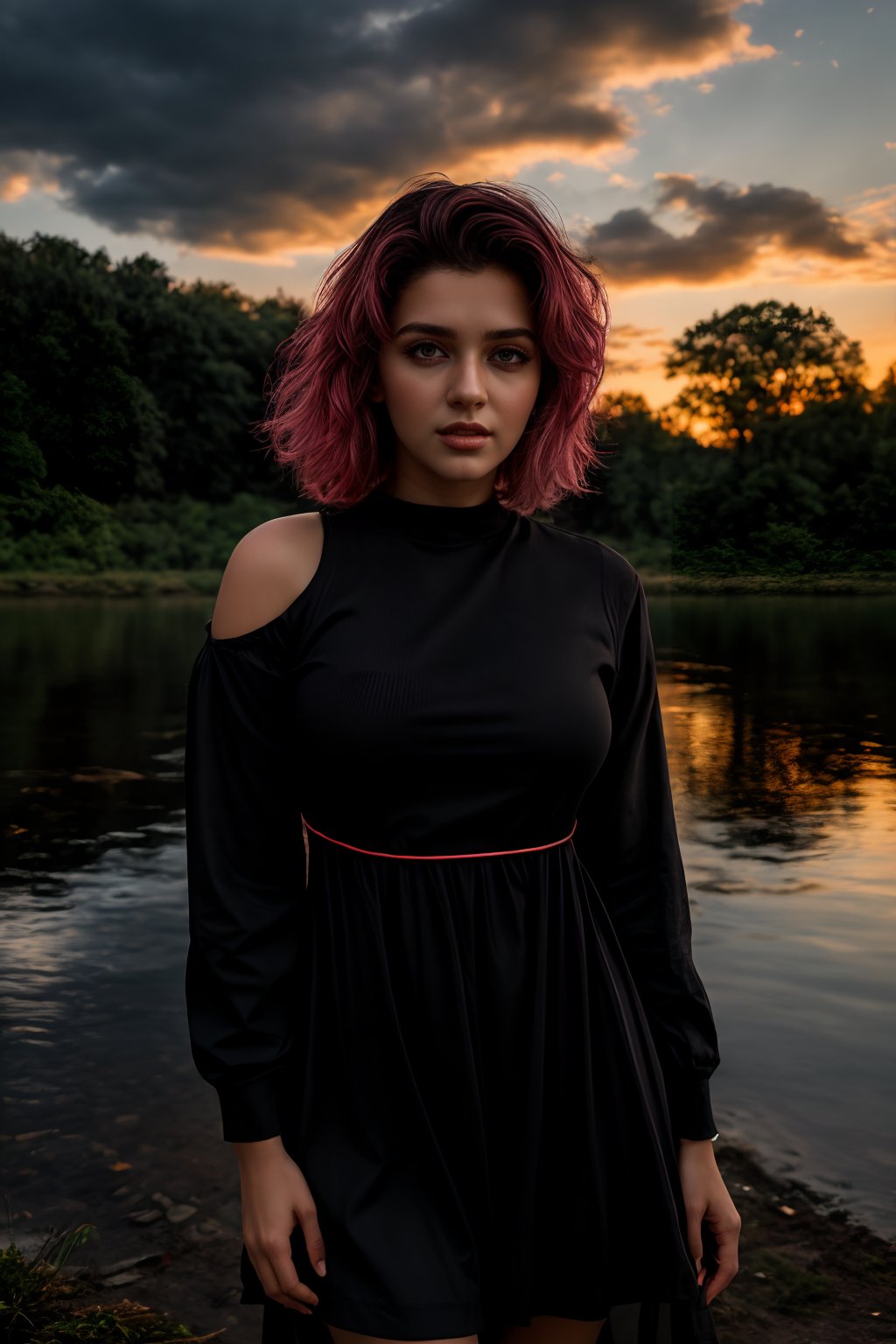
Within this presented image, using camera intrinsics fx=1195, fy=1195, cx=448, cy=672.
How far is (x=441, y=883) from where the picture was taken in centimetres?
147

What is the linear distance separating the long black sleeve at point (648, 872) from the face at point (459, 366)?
0.29 metres

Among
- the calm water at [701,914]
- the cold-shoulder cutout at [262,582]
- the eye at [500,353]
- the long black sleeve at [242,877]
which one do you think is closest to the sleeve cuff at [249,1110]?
the long black sleeve at [242,877]

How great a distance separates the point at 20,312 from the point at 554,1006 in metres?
25.3

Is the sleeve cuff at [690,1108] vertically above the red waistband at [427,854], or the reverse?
the red waistband at [427,854]

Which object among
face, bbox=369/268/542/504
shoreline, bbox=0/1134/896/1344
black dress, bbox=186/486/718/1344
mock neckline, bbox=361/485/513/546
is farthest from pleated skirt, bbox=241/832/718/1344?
shoreline, bbox=0/1134/896/1344

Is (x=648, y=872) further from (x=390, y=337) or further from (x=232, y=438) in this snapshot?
(x=232, y=438)

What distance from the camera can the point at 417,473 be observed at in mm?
1626

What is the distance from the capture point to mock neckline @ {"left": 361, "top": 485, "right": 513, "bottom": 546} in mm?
1603

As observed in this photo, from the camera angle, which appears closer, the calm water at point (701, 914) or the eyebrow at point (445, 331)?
the eyebrow at point (445, 331)

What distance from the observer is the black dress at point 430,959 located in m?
1.40

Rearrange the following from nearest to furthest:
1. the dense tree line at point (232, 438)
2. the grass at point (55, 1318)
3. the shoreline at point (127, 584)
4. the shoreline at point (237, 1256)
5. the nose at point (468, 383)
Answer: the nose at point (468, 383)
the grass at point (55, 1318)
the shoreline at point (237, 1256)
the dense tree line at point (232, 438)
the shoreline at point (127, 584)

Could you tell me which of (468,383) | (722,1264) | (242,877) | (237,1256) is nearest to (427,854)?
(242,877)

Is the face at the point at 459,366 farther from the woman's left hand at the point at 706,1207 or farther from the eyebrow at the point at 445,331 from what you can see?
the woman's left hand at the point at 706,1207

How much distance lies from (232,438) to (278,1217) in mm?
30473
